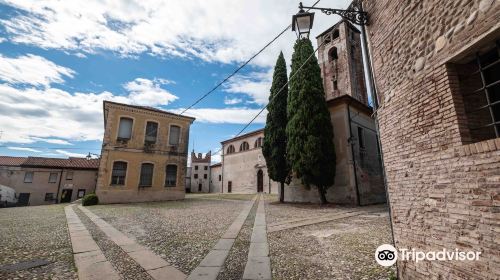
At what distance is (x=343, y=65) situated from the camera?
81.3 ft

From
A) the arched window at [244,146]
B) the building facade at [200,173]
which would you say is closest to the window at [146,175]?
the arched window at [244,146]

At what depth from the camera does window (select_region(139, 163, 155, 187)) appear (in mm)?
17859

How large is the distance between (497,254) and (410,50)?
109 inches

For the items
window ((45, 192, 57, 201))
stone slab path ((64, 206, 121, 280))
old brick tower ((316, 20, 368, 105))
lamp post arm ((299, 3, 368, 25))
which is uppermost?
old brick tower ((316, 20, 368, 105))

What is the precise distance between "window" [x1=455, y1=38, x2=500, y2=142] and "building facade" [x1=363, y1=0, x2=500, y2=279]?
0.01 m

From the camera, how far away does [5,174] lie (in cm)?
2430

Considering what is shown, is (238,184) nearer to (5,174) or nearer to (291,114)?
(291,114)

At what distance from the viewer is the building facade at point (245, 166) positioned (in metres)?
30.3

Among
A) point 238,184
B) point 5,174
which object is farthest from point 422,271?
point 5,174

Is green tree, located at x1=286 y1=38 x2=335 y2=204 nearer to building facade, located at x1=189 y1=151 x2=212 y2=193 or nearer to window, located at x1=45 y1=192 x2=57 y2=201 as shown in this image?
window, located at x1=45 y1=192 x2=57 y2=201

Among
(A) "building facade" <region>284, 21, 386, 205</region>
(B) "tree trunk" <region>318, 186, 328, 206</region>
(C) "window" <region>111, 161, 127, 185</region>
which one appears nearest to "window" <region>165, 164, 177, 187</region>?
(C) "window" <region>111, 161, 127, 185</region>

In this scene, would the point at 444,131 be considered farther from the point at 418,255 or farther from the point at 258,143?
the point at 258,143

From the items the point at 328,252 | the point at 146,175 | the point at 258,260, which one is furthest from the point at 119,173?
the point at 328,252

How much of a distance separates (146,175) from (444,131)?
19004 millimetres
